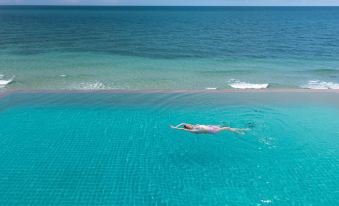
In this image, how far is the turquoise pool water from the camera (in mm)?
8594

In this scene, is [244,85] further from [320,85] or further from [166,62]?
[166,62]

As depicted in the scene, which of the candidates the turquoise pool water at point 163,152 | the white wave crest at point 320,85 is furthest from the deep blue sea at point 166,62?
the turquoise pool water at point 163,152

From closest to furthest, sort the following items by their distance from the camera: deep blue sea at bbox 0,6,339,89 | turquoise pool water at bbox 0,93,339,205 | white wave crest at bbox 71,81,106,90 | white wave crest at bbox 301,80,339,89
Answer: turquoise pool water at bbox 0,93,339,205 → white wave crest at bbox 71,81,106,90 → white wave crest at bbox 301,80,339,89 → deep blue sea at bbox 0,6,339,89

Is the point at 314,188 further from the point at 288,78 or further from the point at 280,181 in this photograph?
the point at 288,78

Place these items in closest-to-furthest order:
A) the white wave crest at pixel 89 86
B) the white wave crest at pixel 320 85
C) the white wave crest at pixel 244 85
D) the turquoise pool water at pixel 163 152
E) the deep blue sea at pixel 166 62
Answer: the turquoise pool water at pixel 163 152 → the white wave crest at pixel 89 86 → the white wave crest at pixel 244 85 → the white wave crest at pixel 320 85 → the deep blue sea at pixel 166 62

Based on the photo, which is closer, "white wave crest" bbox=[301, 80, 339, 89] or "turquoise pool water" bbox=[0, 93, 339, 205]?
"turquoise pool water" bbox=[0, 93, 339, 205]

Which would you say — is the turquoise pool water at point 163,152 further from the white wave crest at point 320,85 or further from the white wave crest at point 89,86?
the white wave crest at point 320,85

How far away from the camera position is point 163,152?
35.0 ft

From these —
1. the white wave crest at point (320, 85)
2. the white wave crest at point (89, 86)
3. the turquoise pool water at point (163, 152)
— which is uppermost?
the white wave crest at point (89, 86)

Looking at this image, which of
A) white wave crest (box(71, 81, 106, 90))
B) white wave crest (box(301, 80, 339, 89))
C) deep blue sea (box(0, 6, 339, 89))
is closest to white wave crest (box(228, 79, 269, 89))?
deep blue sea (box(0, 6, 339, 89))

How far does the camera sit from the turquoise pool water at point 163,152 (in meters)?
8.59

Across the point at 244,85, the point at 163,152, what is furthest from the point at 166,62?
the point at 163,152

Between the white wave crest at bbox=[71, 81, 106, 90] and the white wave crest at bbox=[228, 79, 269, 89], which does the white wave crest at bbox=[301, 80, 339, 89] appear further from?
the white wave crest at bbox=[71, 81, 106, 90]

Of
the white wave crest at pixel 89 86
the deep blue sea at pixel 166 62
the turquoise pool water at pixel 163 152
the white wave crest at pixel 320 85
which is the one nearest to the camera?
the turquoise pool water at pixel 163 152
